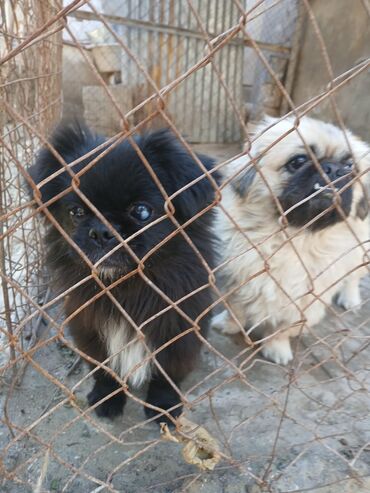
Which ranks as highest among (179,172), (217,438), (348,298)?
(179,172)

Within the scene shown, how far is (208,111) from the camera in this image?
23.6 feet

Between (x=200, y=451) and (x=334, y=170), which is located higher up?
(x=334, y=170)

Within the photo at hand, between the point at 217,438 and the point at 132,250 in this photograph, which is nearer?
the point at 132,250

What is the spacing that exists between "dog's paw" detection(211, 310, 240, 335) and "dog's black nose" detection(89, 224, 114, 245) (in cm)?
134

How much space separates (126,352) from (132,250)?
23.0 inches

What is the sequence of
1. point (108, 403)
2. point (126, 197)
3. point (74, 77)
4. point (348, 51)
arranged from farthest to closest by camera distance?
point (74, 77) < point (348, 51) < point (108, 403) < point (126, 197)

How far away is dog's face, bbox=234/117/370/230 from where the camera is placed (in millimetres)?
1900

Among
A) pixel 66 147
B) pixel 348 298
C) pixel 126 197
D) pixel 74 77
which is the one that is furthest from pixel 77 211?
pixel 74 77

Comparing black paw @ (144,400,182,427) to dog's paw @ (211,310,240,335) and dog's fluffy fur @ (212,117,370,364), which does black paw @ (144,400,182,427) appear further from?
dog's paw @ (211,310,240,335)

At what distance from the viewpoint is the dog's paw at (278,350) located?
2.36 metres

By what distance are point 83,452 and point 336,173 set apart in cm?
168

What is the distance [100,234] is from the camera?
136 cm

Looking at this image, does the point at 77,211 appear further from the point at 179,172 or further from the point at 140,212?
the point at 179,172

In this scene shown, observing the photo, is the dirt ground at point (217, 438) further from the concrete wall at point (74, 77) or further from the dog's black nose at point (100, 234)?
the concrete wall at point (74, 77)
